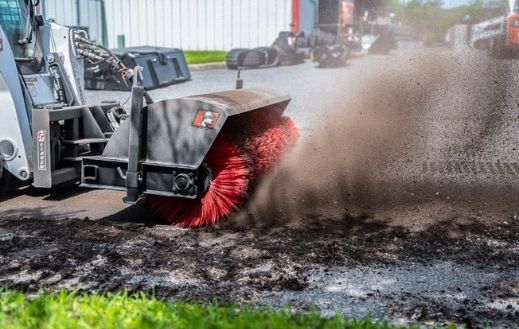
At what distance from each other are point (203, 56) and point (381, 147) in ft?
58.0

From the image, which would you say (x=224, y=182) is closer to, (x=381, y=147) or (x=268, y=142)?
(x=268, y=142)

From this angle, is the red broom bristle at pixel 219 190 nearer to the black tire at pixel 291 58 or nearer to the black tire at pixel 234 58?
the black tire at pixel 234 58

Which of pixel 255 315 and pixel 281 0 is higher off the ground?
Result: pixel 281 0

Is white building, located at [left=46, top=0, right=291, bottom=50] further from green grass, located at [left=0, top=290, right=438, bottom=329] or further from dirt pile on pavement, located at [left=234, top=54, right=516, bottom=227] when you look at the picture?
green grass, located at [left=0, top=290, right=438, bottom=329]

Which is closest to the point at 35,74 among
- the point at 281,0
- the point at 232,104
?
the point at 232,104

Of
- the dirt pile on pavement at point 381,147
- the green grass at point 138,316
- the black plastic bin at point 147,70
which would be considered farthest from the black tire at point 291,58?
the green grass at point 138,316

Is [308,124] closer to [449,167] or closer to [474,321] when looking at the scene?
[449,167]

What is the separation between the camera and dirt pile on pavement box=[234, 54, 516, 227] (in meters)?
7.12

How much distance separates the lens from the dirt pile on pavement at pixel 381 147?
7.12m

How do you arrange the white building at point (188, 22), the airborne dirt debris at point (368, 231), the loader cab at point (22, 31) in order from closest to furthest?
1. the airborne dirt debris at point (368, 231)
2. the loader cab at point (22, 31)
3. the white building at point (188, 22)

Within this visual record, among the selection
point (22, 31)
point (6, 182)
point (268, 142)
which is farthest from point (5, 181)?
point (268, 142)

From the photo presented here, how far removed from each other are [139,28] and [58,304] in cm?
2573

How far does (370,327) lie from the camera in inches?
144

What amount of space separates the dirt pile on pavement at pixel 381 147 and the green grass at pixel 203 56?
1304 cm
